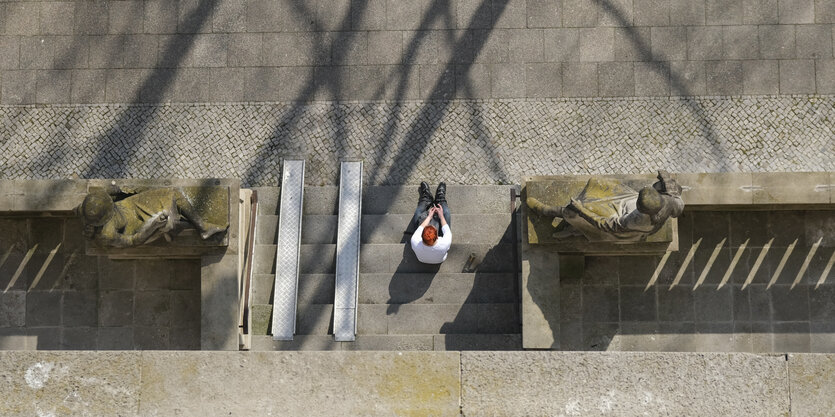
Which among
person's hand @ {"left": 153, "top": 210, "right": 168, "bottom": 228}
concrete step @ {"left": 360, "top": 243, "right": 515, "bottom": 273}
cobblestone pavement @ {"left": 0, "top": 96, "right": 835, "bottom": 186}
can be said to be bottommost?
concrete step @ {"left": 360, "top": 243, "right": 515, "bottom": 273}

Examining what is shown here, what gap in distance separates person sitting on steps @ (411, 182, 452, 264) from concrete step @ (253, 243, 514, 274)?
0.33m

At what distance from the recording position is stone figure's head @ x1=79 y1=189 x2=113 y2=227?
9.28 m

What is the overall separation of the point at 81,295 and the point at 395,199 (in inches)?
193

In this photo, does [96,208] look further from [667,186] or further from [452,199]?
[667,186]

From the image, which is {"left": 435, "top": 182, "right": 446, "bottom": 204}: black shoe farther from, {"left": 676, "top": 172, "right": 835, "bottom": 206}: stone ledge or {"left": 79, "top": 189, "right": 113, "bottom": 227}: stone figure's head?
{"left": 79, "top": 189, "right": 113, "bottom": 227}: stone figure's head

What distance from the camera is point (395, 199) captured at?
11727mm

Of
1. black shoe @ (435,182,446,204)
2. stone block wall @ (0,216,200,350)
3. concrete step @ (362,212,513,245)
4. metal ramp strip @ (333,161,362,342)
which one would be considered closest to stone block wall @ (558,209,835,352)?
concrete step @ (362,212,513,245)

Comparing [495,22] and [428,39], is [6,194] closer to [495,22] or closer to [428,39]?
[428,39]

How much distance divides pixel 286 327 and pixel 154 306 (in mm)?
2063

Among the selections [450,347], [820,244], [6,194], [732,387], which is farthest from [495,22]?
[6,194]

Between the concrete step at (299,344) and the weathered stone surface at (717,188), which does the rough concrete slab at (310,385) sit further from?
the weathered stone surface at (717,188)

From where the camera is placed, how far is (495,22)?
1216 cm

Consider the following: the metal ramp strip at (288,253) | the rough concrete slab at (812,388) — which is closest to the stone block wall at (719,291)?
the rough concrete slab at (812,388)

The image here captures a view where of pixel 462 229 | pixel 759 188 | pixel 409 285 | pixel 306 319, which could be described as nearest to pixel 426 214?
pixel 462 229
